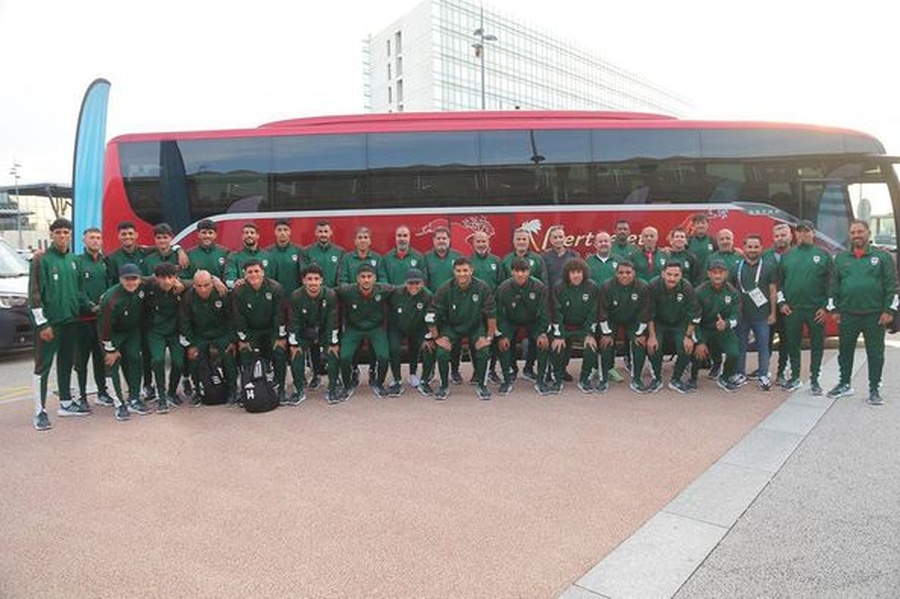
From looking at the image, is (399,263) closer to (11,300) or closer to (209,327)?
(209,327)

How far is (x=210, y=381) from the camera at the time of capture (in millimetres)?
6082

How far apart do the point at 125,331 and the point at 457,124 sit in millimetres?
4875

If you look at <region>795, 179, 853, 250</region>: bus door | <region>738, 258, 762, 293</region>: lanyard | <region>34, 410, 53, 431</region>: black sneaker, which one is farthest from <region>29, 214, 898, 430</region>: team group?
<region>795, 179, 853, 250</region>: bus door

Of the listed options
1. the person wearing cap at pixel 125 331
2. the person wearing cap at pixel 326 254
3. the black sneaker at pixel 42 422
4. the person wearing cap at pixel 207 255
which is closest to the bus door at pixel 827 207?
the person wearing cap at pixel 326 254

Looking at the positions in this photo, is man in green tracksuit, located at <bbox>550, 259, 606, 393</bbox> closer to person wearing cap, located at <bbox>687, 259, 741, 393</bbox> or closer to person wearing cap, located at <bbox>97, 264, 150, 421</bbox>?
person wearing cap, located at <bbox>687, 259, 741, 393</bbox>

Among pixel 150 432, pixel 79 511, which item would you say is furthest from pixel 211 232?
pixel 79 511

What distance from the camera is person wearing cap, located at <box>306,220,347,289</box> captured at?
7.06 meters

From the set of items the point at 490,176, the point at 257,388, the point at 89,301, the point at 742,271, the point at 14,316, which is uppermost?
the point at 490,176

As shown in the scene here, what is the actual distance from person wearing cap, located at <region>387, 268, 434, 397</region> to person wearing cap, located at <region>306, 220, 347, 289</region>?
1076 mm

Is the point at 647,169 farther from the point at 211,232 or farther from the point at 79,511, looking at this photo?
the point at 79,511

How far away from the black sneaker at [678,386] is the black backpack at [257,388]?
4.31 metres

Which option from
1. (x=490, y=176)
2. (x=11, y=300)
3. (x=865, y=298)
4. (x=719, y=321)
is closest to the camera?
(x=865, y=298)

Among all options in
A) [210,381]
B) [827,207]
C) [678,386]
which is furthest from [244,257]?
[827,207]

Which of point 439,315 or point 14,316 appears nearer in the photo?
point 439,315
